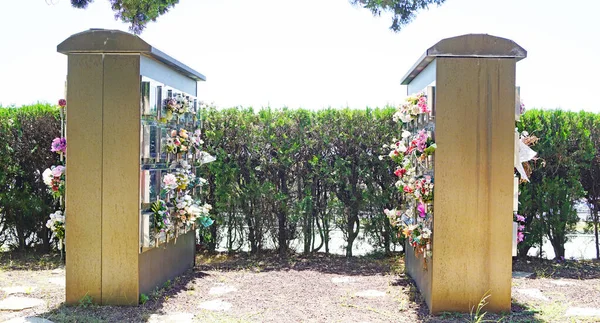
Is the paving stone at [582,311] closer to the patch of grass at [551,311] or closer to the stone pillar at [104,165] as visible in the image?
the patch of grass at [551,311]

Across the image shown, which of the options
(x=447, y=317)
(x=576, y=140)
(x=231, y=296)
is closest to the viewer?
(x=447, y=317)

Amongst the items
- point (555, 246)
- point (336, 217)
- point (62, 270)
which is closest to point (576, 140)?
point (555, 246)

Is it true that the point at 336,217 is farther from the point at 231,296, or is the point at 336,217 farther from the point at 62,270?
the point at 62,270

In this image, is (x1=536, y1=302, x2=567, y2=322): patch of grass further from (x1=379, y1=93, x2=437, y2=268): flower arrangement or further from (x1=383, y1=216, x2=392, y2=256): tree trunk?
(x1=383, y1=216, x2=392, y2=256): tree trunk

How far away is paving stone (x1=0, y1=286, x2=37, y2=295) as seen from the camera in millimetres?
5246

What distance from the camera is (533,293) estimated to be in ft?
17.4

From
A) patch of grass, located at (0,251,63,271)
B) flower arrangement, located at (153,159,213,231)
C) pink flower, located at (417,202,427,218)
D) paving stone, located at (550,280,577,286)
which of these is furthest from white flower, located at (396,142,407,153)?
patch of grass, located at (0,251,63,271)

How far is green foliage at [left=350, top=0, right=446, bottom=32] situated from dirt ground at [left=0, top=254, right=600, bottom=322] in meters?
3.39

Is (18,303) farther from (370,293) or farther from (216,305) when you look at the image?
(370,293)

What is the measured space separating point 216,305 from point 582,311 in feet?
9.61

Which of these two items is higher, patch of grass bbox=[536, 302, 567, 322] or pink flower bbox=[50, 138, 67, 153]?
pink flower bbox=[50, 138, 67, 153]

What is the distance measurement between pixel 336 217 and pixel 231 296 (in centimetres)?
226

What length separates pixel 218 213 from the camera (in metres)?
7.20

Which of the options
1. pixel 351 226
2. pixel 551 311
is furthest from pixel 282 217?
pixel 551 311
